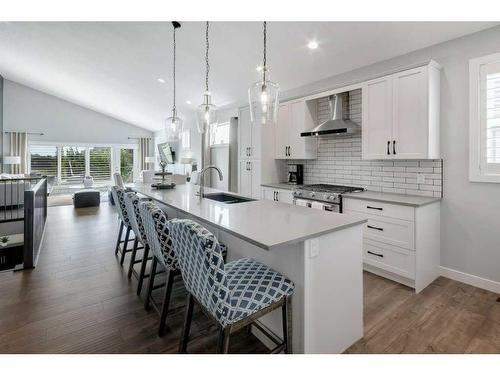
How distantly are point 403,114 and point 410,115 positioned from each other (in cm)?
7

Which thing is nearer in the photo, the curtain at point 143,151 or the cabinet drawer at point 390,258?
the cabinet drawer at point 390,258

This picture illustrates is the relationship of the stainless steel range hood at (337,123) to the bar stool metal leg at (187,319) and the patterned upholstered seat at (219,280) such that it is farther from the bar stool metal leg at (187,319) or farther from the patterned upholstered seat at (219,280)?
the bar stool metal leg at (187,319)

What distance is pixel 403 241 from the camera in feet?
9.12

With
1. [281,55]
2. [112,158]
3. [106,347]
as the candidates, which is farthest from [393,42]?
[112,158]

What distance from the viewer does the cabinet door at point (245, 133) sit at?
4.95 m

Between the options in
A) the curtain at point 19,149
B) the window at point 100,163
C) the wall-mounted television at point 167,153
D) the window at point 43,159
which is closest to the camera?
the curtain at point 19,149

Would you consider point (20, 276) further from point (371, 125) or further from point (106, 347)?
point (371, 125)

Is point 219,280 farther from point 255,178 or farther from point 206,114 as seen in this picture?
point 255,178

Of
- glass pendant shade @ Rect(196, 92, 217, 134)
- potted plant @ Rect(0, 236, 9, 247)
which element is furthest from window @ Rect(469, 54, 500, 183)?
potted plant @ Rect(0, 236, 9, 247)

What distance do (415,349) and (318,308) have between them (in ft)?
2.68

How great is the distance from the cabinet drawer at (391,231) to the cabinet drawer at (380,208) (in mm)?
49

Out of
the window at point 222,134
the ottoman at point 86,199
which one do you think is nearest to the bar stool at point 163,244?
the window at point 222,134

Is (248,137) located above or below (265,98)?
above

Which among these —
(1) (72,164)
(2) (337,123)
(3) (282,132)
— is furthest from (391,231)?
(1) (72,164)
